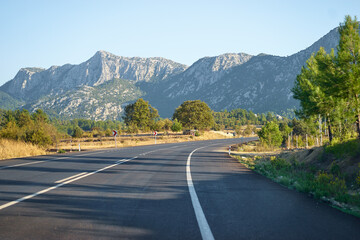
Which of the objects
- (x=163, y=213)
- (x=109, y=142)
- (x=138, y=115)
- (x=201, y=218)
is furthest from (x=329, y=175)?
(x=138, y=115)

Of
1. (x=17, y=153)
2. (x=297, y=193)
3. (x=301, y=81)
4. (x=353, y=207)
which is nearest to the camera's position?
(x=353, y=207)

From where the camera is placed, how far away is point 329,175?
10.7 m

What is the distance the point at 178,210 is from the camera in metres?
5.71

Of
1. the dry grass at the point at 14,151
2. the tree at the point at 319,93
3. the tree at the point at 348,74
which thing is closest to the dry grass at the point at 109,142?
the dry grass at the point at 14,151

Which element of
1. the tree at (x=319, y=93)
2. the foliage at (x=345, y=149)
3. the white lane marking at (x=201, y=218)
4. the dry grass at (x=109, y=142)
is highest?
the tree at (x=319, y=93)

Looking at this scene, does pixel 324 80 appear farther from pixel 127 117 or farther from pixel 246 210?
pixel 127 117

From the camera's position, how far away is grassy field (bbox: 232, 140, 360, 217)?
711cm

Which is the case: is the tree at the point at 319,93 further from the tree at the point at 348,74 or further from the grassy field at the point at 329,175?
the grassy field at the point at 329,175

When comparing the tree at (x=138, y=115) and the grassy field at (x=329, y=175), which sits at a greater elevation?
the tree at (x=138, y=115)

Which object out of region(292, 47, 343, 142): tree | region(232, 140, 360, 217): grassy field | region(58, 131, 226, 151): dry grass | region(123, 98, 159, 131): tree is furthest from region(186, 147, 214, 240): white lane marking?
region(123, 98, 159, 131): tree

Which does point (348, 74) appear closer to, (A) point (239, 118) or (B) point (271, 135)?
(B) point (271, 135)

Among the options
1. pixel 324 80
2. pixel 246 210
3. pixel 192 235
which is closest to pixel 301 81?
pixel 324 80

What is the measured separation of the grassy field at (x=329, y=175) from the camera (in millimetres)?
7109

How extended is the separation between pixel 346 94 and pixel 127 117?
63479 mm
